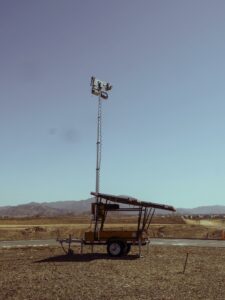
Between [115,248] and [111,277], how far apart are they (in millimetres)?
8205

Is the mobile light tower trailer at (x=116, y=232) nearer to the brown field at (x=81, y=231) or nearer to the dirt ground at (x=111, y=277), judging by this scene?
the dirt ground at (x=111, y=277)

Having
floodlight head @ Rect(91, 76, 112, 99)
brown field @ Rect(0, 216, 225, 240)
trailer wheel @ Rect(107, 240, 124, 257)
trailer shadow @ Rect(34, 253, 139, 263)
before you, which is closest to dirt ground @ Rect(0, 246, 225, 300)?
trailer shadow @ Rect(34, 253, 139, 263)

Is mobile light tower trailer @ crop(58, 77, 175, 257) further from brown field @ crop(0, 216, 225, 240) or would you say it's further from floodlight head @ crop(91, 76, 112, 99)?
brown field @ crop(0, 216, 225, 240)

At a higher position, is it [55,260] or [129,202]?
[129,202]

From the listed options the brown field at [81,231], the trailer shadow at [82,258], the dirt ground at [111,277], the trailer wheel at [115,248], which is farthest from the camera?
the brown field at [81,231]

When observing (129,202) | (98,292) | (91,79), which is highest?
(91,79)

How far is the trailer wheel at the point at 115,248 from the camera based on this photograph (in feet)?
90.1

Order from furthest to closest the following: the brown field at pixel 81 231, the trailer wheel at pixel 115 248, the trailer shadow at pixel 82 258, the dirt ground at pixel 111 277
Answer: the brown field at pixel 81 231, the trailer wheel at pixel 115 248, the trailer shadow at pixel 82 258, the dirt ground at pixel 111 277

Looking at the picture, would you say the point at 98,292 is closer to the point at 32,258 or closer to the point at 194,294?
the point at 194,294

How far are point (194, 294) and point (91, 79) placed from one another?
18.2 meters

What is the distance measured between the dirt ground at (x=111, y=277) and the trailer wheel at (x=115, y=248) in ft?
2.19

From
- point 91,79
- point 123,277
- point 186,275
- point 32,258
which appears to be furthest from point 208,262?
point 91,79

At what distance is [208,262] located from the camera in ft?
81.7

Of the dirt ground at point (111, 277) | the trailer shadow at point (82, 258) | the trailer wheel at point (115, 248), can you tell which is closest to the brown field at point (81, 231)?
the trailer shadow at point (82, 258)
